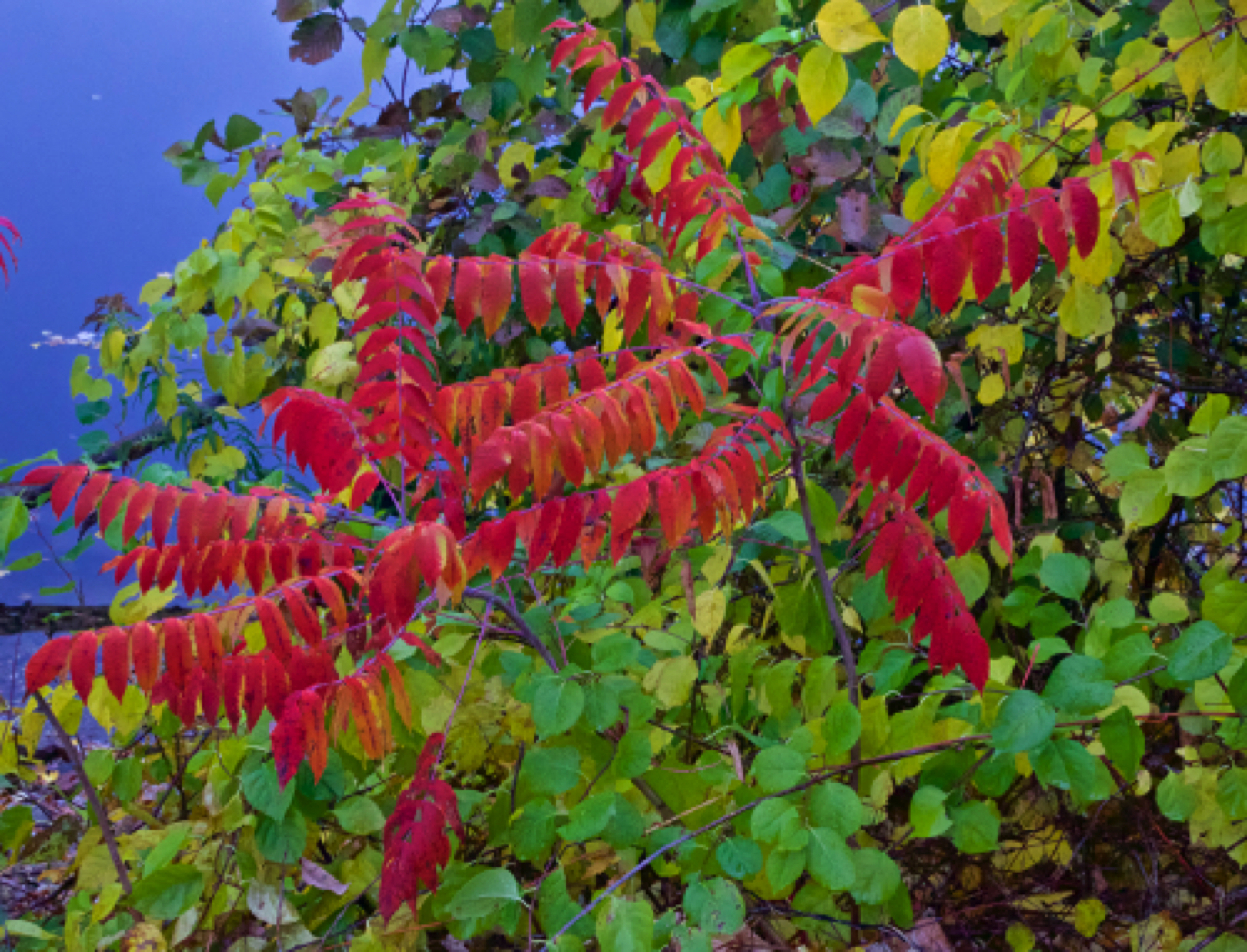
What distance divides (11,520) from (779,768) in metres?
1.14

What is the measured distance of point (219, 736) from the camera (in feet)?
5.25

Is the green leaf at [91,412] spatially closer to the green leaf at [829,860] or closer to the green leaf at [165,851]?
the green leaf at [165,851]

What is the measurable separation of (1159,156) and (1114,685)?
2.54 feet

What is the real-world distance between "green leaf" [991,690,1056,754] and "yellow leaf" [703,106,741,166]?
2.60 ft

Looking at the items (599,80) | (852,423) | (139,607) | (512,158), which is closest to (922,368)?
(852,423)

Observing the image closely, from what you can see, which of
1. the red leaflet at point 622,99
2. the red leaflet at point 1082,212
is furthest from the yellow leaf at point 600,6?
the red leaflet at point 1082,212

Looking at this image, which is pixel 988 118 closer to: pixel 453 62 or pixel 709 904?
pixel 709 904

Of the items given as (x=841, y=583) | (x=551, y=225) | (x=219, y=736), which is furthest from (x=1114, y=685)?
(x=551, y=225)

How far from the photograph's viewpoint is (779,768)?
100cm

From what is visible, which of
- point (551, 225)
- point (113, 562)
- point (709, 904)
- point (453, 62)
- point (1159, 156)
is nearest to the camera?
point (709, 904)

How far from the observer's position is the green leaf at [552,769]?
105 cm

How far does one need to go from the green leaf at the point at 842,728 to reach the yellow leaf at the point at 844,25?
75 cm

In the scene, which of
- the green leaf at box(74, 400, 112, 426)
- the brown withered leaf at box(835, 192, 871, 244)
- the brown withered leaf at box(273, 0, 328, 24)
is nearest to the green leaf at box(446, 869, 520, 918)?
the brown withered leaf at box(835, 192, 871, 244)

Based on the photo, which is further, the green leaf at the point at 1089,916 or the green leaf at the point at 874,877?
the green leaf at the point at 1089,916
